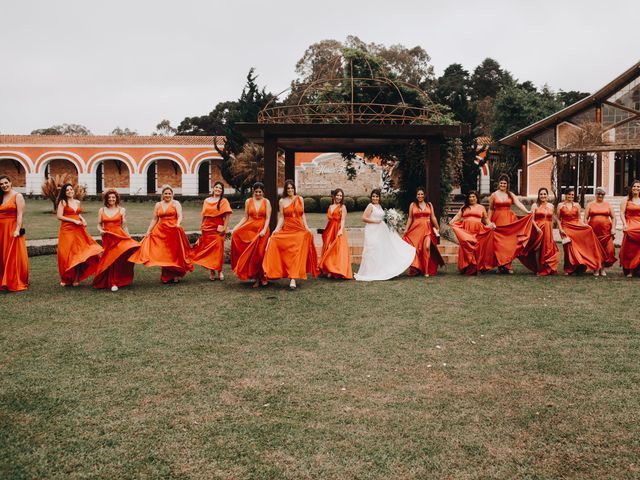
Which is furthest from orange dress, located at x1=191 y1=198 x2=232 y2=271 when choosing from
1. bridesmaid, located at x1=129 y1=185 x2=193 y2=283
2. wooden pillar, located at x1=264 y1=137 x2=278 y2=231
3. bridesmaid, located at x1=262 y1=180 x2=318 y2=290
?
wooden pillar, located at x1=264 y1=137 x2=278 y2=231

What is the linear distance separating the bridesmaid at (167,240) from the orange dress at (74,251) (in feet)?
2.61

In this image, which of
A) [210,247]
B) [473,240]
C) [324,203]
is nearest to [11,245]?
[210,247]

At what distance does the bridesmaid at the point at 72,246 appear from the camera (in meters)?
8.63

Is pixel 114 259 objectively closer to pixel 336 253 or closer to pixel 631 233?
pixel 336 253

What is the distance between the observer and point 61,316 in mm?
6676

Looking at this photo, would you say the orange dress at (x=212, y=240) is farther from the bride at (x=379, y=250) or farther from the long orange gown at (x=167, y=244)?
the bride at (x=379, y=250)

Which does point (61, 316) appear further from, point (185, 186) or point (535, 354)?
point (185, 186)

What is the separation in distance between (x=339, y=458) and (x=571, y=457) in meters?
1.25

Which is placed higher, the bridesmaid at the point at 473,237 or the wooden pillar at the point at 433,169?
the wooden pillar at the point at 433,169

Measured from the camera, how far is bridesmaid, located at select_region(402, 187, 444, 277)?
9.54 meters

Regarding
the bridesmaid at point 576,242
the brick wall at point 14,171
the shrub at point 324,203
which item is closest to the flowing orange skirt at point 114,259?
the bridesmaid at point 576,242

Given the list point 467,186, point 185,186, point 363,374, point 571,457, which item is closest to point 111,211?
point 363,374

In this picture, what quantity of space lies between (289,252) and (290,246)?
0.09m

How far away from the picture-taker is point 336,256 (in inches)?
363
